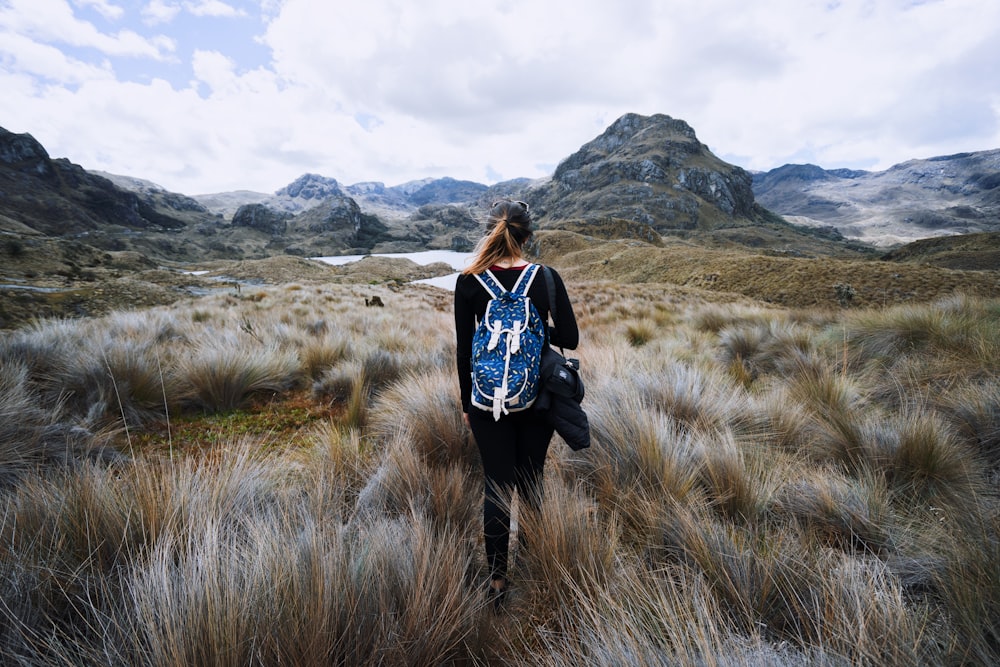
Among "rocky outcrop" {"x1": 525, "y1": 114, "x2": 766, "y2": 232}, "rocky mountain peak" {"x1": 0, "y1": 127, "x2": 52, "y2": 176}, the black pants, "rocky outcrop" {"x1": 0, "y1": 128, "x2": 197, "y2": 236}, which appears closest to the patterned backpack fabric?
the black pants

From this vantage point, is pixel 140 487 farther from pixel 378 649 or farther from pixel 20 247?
pixel 20 247

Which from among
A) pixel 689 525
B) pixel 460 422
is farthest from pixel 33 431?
pixel 689 525

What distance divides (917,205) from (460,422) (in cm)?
29978

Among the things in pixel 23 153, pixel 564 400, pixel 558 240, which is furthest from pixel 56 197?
pixel 564 400

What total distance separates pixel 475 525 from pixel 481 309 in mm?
1144

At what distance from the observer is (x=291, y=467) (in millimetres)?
2324

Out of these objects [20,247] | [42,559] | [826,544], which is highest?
[20,247]

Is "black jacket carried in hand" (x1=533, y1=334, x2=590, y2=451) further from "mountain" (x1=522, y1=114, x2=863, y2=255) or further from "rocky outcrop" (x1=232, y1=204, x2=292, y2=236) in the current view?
"rocky outcrop" (x1=232, y1=204, x2=292, y2=236)

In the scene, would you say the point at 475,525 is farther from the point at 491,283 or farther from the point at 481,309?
the point at 491,283

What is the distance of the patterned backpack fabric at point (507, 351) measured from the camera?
1773 mm

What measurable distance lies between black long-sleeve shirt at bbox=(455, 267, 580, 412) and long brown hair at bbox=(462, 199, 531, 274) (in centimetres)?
6

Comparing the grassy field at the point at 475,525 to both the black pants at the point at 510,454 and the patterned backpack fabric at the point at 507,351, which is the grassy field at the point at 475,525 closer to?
the black pants at the point at 510,454

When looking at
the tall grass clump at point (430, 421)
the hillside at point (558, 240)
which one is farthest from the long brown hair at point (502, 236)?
the hillside at point (558, 240)

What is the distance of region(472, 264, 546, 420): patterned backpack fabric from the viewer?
1.77 meters
